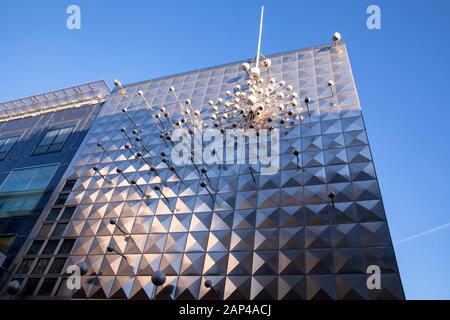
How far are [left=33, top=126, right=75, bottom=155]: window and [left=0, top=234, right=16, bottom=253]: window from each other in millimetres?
7440

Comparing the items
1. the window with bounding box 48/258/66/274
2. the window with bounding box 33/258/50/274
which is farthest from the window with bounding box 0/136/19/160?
the window with bounding box 48/258/66/274

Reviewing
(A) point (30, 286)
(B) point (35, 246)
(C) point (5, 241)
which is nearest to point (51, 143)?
(C) point (5, 241)

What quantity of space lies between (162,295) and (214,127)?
1071cm

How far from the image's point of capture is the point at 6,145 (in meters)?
26.6

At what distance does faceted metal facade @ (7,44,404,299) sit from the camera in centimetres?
1195

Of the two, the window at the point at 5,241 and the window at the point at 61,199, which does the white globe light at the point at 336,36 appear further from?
the window at the point at 5,241

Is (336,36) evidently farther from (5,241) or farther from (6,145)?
(6,145)

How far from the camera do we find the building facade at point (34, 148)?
733 inches

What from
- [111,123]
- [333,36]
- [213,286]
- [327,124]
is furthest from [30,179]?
[333,36]

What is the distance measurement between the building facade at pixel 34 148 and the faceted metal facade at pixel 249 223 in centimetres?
157

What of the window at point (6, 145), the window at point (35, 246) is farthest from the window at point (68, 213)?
the window at point (6, 145)

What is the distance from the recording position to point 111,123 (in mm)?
23609

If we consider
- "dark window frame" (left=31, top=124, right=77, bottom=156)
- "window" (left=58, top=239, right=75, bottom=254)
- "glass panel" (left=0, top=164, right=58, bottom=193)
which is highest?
"dark window frame" (left=31, top=124, right=77, bottom=156)

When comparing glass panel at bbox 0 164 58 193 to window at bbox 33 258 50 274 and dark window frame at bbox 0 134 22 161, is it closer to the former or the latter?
dark window frame at bbox 0 134 22 161
